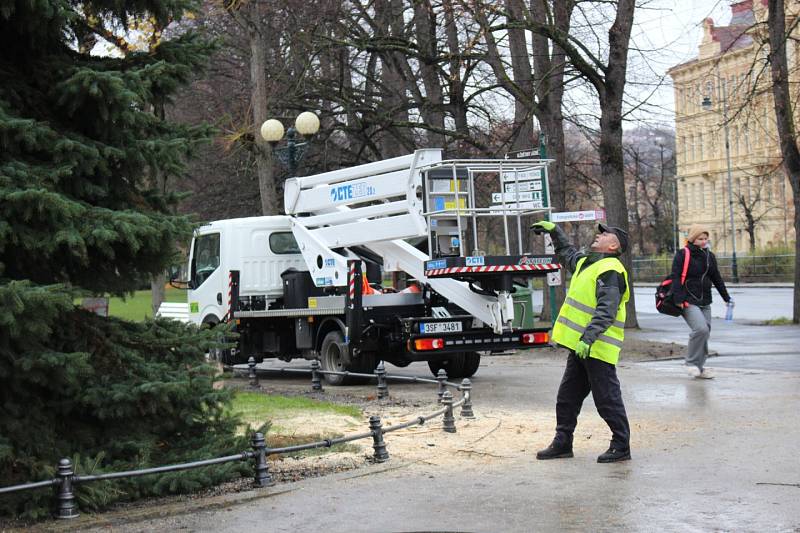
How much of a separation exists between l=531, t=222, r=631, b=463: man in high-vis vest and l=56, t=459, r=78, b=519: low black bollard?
144 inches

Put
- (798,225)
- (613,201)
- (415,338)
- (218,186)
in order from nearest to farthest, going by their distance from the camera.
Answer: (415,338), (613,201), (798,225), (218,186)

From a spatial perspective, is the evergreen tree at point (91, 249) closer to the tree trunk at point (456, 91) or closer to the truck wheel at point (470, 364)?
the truck wheel at point (470, 364)

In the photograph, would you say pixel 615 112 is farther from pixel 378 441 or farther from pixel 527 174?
pixel 378 441

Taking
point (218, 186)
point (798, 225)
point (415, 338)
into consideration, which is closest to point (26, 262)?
point (415, 338)

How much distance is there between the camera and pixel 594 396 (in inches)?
340

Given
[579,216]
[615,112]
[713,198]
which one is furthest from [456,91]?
[713,198]

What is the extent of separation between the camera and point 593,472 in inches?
317

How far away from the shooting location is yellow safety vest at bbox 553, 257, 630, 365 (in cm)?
854

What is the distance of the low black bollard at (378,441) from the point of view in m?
8.62

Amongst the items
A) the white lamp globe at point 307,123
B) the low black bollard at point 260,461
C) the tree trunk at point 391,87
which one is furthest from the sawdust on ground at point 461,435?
the tree trunk at point 391,87

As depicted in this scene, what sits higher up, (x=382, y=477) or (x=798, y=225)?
(x=798, y=225)

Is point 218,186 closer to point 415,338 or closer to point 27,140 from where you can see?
point 415,338

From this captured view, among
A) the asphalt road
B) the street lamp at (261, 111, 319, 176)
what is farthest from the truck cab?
the asphalt road

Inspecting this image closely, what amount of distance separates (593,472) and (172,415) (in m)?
3.06
